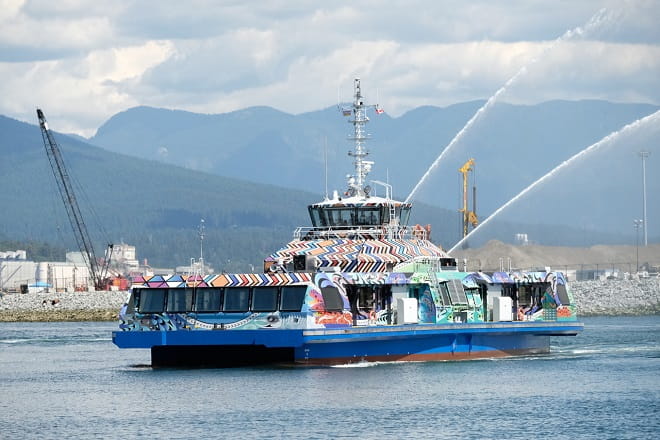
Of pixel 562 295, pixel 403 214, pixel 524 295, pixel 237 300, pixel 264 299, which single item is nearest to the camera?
pixel 264 299

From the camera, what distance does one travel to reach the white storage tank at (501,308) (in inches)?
2336

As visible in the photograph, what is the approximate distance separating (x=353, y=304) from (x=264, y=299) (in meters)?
4.27

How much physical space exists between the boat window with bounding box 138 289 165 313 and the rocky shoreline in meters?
70.3

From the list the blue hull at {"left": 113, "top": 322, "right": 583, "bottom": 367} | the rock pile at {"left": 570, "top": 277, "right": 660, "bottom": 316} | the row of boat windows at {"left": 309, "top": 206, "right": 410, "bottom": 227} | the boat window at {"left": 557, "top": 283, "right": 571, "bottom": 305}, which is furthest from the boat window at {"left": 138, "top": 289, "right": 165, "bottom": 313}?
the rock pile at {"left": 570, "top": 277, "right": 660, "bottom": 316}

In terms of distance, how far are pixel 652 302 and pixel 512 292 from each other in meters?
64.1

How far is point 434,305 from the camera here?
56.3m

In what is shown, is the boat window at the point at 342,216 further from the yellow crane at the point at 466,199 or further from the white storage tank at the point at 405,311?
the yellow crane at the point at 466,199

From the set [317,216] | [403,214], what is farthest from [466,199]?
[317,216]

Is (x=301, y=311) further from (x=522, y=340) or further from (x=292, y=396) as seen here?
(x=522, y=340)

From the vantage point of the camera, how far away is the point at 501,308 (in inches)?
2339

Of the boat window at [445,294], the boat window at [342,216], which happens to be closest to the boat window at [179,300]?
the boat window at [342,216]

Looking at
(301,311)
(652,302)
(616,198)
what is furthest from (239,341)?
(652,302)

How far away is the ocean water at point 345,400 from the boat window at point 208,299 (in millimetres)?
2344

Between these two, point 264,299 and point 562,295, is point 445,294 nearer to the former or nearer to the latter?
point 562,295
